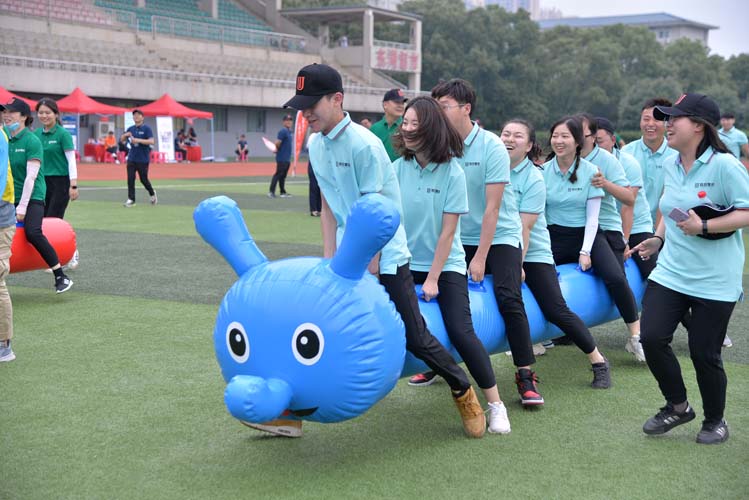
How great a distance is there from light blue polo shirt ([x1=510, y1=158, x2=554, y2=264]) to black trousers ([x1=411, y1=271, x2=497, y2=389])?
1.04 metres

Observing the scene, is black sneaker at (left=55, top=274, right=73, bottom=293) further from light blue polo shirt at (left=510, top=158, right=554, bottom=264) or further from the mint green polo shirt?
light blue polo shirt at (left=510, top=158, right=554, bottom=264)

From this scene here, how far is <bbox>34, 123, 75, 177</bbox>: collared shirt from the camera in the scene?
9.37 meters

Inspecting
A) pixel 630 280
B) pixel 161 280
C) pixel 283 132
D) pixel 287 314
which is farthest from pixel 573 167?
pixel 283 132

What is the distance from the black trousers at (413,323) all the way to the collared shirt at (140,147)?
13765mm

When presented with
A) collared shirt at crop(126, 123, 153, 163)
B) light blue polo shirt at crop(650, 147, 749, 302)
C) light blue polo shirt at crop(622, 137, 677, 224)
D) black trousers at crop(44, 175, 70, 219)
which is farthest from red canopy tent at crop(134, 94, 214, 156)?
light blue polo shirt at crop(650, 147, 749, 302)

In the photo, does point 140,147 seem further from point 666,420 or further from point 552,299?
point 666,420

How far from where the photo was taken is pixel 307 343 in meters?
3.86

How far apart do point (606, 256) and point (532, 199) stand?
38.2 inches

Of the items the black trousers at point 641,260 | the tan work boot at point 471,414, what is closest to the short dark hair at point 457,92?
the tan work boot at point 471,414

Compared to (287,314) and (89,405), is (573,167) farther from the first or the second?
(89,405)

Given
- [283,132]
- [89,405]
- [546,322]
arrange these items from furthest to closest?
[283,132]
[546,322]
[89,405]

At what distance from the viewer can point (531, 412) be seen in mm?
5223

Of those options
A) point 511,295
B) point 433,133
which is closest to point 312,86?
point 433,133

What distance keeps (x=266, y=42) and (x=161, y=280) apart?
134 ft
